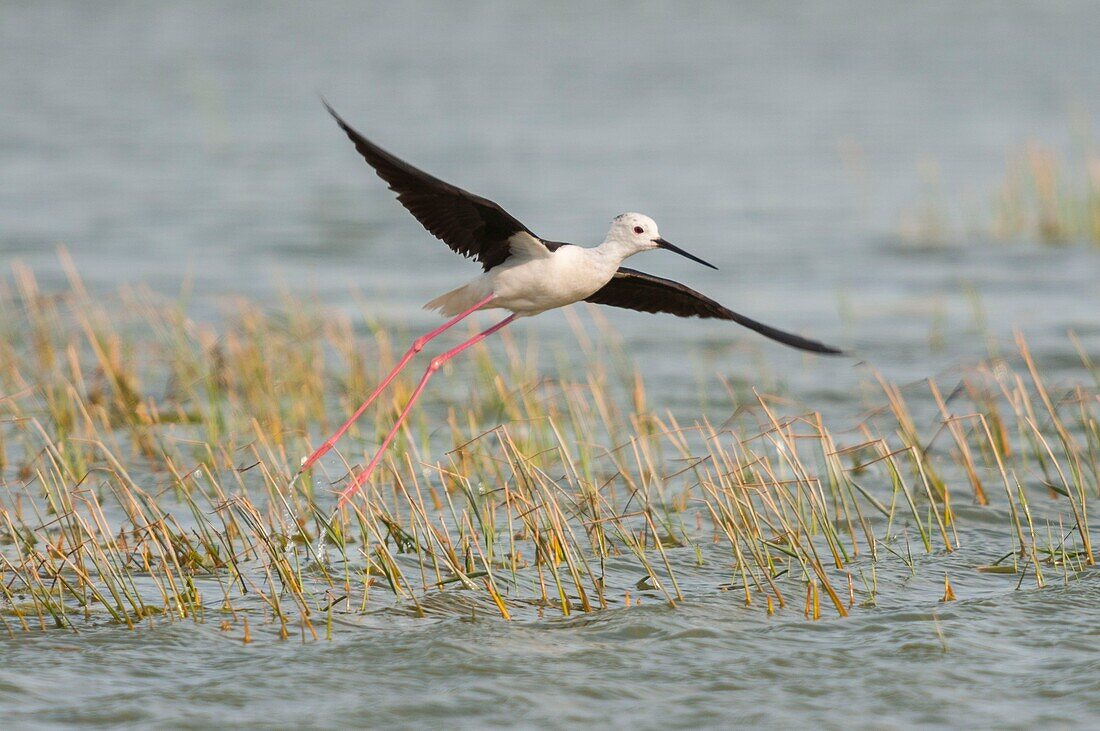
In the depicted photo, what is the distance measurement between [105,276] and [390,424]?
768cm

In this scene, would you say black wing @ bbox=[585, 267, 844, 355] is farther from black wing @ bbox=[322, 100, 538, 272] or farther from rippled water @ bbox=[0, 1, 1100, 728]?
rippled water @ bbox=[0, 1, 1100, 728]

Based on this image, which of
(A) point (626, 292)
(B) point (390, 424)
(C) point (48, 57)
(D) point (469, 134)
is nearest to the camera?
(A) point (626, 292)

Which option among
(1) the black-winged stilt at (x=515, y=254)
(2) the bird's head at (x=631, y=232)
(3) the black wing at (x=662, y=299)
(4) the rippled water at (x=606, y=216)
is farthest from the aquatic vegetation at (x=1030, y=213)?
(2) the bird's head at (x=631, y=232)

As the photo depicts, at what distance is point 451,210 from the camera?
6438 millimetres

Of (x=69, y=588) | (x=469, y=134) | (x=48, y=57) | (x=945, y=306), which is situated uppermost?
(x=48, y=57)

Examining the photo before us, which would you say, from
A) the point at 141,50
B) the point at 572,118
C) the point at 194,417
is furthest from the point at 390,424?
the point at 141,50

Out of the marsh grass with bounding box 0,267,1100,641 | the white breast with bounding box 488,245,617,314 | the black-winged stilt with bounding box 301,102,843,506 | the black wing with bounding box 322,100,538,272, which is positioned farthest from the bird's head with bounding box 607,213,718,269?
the marsh grass with bounding box 0,267,1100,641

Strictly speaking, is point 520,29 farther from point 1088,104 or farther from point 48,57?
point 1088,104

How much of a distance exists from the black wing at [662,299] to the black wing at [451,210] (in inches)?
23.8

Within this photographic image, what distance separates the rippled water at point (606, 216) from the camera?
17.9 feet

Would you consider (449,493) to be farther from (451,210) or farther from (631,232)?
(631,232)

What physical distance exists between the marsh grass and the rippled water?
246 millimetres

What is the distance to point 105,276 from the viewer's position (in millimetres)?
15414

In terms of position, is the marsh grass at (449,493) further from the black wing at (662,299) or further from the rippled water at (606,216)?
the black wing at (662,299)
